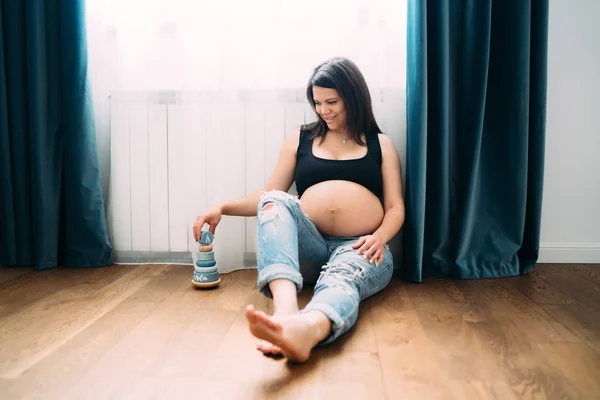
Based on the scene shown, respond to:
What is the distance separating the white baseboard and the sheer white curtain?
76 centimetres

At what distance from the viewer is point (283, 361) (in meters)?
1.06

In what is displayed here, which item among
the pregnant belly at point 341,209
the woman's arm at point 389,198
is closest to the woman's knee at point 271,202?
the pregnant belly at point 341,209

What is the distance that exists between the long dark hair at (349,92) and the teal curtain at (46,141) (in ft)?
3.01

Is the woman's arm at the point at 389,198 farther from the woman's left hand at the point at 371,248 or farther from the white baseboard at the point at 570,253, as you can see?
the white baseboard at the point at 570,253

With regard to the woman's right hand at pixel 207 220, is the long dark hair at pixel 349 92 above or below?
above

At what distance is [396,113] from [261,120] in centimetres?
52

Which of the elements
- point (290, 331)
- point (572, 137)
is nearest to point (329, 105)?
point (290, 331)

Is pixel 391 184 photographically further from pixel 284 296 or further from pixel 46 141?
pixel 46 141

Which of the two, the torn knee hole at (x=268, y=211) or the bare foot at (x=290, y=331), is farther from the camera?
the torn knee hole at (x=268, y=211)

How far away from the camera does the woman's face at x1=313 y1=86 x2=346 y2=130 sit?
1.64m

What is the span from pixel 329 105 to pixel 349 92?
82 mm

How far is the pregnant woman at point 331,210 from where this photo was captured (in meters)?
1.24

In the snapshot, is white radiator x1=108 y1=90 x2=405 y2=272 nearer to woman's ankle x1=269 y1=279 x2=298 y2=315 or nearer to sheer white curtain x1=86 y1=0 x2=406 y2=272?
sheer white curtain x1=86 y1=0 x2=406 y2=272

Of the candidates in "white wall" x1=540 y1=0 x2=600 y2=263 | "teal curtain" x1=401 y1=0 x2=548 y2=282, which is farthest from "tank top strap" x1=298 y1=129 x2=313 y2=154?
"white wall" x1=540 y1=0 x2=600 y2=263
